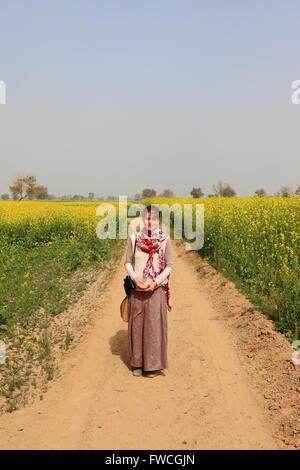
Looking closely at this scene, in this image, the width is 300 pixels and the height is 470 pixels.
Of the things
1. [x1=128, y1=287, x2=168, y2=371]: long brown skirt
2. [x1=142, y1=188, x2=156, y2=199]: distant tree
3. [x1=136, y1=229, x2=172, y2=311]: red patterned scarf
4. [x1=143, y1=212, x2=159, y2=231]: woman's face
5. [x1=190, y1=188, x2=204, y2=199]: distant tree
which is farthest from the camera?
[x1=142, y1=188, x2=156, y2=199]: distant tree

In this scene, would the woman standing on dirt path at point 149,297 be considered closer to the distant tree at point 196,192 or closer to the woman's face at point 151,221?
Answer: the woman's face at point 151,221

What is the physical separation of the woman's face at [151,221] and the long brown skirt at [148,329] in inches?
35.7

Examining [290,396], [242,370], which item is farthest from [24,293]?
[290,396]

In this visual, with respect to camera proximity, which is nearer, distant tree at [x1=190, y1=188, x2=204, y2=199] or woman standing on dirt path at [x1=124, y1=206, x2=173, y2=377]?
woman standing on dirt path at [x1=124, y1=206, x2=173, y2=377]

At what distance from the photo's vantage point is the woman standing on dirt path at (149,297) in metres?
5.97

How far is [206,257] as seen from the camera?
13.9 m

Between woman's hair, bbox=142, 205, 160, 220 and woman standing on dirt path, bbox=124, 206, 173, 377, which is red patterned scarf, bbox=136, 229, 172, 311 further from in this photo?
woman's hair, bbox=142, 205, 160, 220

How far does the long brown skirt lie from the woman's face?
907 mm

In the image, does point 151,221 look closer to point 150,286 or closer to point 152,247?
point 152,247

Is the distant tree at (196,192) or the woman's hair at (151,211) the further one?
the distant tree at (196,192)

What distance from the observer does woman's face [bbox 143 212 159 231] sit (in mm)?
5820

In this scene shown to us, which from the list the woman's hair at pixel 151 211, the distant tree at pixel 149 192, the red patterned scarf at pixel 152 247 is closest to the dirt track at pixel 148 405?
the red patterned scarf at pixel 152 247

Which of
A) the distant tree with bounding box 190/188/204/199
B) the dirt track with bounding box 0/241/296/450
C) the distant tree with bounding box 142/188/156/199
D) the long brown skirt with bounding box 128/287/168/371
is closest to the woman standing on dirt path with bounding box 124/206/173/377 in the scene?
the long brown skirt with bounding box 128/287/168/371
